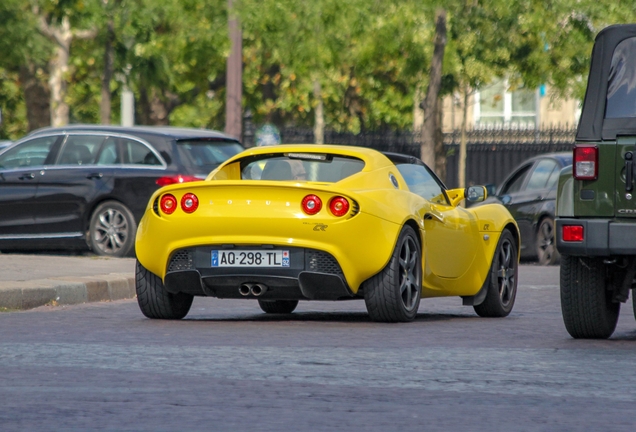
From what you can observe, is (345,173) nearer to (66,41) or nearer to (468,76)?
(468,76)

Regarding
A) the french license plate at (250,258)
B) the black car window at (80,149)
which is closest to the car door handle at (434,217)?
the french license plate at (250,258)

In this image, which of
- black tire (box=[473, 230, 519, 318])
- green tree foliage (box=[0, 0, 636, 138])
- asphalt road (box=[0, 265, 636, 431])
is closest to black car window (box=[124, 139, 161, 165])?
black tire (box=[473, 230, 519, 318])

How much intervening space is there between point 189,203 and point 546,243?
9838mm

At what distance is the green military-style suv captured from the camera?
25.2 ft

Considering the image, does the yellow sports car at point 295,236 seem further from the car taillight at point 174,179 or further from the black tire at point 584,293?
the car taillight at point 174,179

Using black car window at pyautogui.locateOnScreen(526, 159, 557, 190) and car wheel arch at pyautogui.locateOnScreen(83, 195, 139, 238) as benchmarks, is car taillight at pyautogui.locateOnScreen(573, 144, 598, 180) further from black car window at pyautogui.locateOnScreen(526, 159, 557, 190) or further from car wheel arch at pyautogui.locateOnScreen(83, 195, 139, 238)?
black car window at pyautogui.locateOnScreen(526, 159, 557, 190)

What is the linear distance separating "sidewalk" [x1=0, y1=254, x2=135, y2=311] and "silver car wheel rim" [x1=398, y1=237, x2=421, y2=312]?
3.22m

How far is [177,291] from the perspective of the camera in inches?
365

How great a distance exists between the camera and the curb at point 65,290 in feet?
35.2

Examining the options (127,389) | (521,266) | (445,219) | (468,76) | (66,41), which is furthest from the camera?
(66,41)

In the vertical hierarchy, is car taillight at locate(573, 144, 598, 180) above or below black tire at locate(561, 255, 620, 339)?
above

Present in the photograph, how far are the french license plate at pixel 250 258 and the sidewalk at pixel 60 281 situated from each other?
7.62 feet

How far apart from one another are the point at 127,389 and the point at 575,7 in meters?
21.1

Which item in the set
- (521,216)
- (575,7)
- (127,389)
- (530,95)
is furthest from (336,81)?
(127,389)
